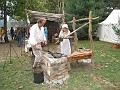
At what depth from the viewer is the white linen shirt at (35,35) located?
7655 millimetres

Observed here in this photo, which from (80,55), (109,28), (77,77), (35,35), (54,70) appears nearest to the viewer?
(54,70)

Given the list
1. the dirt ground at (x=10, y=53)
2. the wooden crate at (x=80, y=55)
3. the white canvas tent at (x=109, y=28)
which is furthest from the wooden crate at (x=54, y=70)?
the white canvas tent at (x=109, y=28)

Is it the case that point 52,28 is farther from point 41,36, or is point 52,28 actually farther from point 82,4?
point 41,36

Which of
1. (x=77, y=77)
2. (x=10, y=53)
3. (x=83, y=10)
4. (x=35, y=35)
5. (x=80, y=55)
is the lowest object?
(x=77, y=77)

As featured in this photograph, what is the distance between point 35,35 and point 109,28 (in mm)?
16822

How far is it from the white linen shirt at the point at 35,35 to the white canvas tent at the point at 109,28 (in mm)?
15490

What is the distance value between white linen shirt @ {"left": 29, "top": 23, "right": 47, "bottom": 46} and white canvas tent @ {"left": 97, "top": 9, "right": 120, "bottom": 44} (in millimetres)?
15490

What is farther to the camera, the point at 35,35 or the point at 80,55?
the point at 80,55

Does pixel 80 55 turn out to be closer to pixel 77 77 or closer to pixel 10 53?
pixel 77 77

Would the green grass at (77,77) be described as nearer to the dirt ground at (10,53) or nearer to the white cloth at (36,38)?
the white cloth at (36,38)

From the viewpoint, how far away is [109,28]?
77.6 feet

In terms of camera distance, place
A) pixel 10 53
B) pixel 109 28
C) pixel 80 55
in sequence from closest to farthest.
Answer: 1. pixel 80 55
2. pixel 10 53
3. pixel 109 28

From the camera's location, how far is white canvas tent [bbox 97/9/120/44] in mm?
22902

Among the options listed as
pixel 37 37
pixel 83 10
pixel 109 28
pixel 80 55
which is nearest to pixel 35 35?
pixel 37 37
